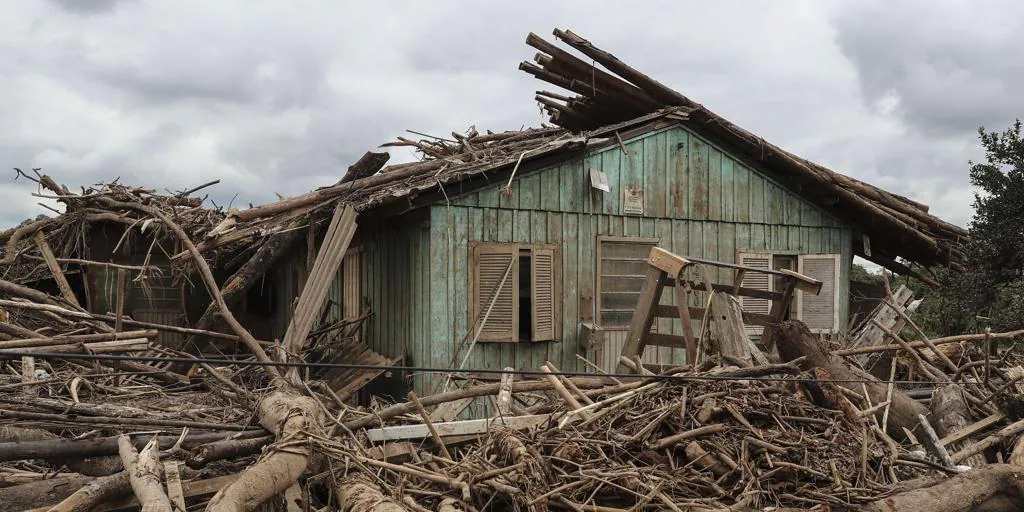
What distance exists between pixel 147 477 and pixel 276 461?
68 cm

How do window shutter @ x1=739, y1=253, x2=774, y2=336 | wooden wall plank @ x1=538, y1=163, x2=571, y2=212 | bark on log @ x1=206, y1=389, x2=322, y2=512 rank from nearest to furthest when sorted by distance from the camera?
1. bark on log @ x1=206, y1=389, x2=322, y2=512
2. wooden wall plank @ x1=538, y1=163, x2=571, y2=212
3. window shutter @ x1=739, y1=253, x2=774, y2=336

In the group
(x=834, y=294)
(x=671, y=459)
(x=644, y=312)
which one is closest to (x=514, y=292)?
(x=644, y=312)

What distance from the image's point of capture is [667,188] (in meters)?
→ 9.89

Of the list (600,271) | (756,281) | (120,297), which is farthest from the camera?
(756,281)

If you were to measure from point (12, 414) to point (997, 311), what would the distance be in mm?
13252

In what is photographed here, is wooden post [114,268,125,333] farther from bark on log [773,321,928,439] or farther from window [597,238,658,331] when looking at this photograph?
bark on log [773,321,928,439]

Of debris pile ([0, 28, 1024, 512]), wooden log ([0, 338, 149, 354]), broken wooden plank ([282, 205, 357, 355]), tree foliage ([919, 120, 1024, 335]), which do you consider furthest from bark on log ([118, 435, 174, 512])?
tree foliage ([919, 120, 1024, 335])

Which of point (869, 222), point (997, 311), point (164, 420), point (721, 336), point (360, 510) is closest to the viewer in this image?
point (360, 510)

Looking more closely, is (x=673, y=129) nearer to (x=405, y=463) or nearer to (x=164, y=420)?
(x=405, y=463)

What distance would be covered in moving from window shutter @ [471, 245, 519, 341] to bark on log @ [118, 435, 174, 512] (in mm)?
4824

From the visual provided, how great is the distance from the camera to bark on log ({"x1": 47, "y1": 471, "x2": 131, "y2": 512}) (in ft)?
12.3

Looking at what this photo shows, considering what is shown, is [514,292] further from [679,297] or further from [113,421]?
[113,421]

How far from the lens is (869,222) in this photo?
10.9m

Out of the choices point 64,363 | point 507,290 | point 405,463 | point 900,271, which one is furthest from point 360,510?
point 900,271
